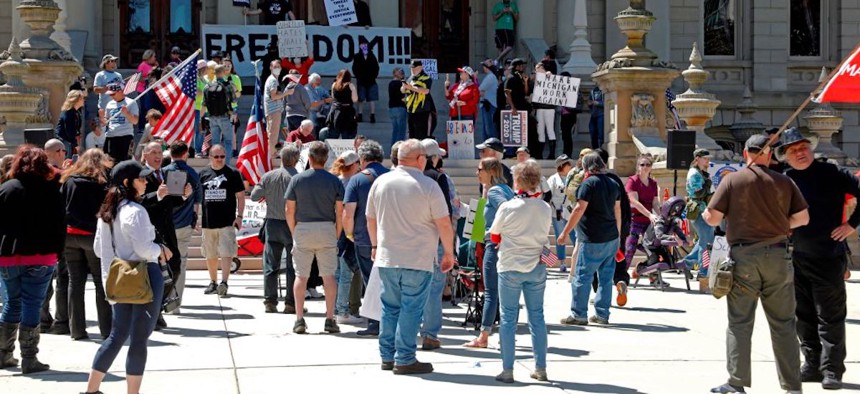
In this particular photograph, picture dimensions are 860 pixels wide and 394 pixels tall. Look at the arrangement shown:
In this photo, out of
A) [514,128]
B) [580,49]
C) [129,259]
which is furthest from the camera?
[580,49]

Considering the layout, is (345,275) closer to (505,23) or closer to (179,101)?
(179,101)

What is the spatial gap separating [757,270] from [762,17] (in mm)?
26450

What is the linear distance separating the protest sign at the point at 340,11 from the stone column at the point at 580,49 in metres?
4.68

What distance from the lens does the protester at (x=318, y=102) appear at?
72.9 ft

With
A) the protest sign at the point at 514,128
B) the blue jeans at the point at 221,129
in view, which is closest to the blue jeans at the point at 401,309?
the blue jeans at the point at 221,129

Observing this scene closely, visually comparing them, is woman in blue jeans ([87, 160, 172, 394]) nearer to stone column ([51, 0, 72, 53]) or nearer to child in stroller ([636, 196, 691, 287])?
child in stroller ([636, 196, 691, 287])

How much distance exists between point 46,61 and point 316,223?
10204 millimetres

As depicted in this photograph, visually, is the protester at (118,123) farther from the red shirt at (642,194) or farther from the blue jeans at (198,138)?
the red shirt at (642,194)

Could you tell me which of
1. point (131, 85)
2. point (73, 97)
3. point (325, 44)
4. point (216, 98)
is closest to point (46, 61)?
point (131, 85)

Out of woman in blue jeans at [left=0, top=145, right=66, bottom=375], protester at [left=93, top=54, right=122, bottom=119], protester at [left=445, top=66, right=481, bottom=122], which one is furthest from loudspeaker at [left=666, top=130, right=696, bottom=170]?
woman in blue jeans at [left=0, top=145, right=66, bottom=375]

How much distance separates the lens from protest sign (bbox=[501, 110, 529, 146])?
2345cm

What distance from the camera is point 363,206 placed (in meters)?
12.2

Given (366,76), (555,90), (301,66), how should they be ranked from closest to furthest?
(555,90)
(301,66)
(366,76)

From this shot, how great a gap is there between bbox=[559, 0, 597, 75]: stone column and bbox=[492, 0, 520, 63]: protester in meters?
1.46
